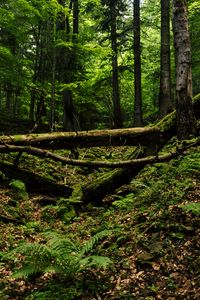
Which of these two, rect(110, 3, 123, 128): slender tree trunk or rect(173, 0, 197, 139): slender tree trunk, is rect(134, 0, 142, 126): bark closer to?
rect(110, 3, 123, 128): slender tree trunk

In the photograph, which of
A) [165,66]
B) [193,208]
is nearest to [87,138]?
[193,208]

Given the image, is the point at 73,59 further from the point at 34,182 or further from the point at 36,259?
the point at 36,259

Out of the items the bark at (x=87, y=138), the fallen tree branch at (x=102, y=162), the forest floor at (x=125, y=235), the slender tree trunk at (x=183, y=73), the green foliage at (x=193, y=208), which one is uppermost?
the slender tree trunk at (x=183, y=73)

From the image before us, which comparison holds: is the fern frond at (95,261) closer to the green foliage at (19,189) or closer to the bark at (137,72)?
the green foliage at (19,189)

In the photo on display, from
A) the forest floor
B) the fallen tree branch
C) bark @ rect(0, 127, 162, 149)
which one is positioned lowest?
the forest floor

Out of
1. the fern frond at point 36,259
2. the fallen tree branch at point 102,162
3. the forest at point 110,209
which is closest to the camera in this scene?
the forest at point 110,209

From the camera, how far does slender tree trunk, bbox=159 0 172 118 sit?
45.7 feet

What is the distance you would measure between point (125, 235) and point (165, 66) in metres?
9.19

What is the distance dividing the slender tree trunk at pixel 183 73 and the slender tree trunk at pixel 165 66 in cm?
591

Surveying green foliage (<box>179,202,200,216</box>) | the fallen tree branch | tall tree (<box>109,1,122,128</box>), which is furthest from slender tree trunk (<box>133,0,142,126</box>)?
green foliage (<box>179,202,200,216</box>)

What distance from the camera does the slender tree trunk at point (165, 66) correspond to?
1394 centimetres

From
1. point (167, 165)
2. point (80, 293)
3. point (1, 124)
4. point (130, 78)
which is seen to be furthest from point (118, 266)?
point (130, 78)

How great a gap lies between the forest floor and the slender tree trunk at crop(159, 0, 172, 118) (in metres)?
4.44

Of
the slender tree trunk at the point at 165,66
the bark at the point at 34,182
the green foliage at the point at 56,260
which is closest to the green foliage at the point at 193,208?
the green foliage at the point at 56,260
